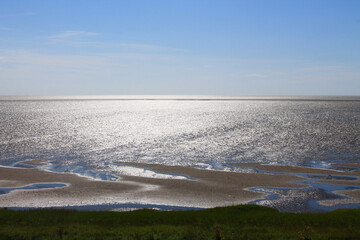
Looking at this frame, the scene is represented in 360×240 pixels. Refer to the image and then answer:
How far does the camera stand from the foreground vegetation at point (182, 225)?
15.7 meters

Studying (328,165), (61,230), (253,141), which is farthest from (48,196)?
(253,141)

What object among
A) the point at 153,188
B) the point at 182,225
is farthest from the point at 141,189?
the point at 182,225

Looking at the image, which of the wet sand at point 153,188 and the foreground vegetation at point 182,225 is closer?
the foreground vegetation at point 182,225

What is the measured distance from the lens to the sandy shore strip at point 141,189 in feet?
87.0

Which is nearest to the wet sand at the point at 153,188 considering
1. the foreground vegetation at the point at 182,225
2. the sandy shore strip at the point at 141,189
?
the sandy shore strip at the point at 141,189

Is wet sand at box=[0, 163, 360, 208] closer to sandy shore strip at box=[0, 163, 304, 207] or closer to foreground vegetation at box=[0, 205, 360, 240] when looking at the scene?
sandy shore strip at box=[0, 163, 304, 207]

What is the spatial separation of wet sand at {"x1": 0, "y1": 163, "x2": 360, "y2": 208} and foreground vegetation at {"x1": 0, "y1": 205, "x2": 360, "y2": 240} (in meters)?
5.21

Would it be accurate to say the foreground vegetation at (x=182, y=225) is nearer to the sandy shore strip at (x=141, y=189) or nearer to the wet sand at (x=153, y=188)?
the sandy shore strip at (x=141, y=189)

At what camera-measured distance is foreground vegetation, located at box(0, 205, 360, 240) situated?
1572 cm

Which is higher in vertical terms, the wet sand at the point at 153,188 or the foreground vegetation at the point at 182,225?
the foreground vegetation at the point at 182,225

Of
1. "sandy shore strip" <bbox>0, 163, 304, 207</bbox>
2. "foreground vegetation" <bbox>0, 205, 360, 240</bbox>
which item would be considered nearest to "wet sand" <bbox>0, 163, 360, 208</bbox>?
"sandy shore strip" <bbox>0, 163, 304, 207</bbox>

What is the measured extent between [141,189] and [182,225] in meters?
12.7

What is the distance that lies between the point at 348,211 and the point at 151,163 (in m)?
24.7

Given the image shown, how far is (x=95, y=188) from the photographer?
3039 centimetres
